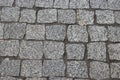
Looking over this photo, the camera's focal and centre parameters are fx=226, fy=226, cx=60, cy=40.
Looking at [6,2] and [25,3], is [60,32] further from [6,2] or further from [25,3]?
[6,2]

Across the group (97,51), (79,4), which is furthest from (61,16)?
(97,51)

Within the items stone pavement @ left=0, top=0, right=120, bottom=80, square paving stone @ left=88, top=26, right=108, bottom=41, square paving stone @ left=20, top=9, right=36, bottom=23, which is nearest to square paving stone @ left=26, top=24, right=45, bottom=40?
stone pavement @ left=0, top=0, right=120, bottom=80

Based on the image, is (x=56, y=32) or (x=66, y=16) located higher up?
(x=66, y=16)

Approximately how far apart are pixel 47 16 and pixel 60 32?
376mm

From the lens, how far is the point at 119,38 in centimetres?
358

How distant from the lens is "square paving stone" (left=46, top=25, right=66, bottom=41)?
361 cm

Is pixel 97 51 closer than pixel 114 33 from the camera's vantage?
Yes

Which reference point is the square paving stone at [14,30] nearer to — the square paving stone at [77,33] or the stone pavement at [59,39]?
the stone pavement at [59,39]

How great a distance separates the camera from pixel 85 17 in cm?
377

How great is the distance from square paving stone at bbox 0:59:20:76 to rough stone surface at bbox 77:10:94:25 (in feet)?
4.00

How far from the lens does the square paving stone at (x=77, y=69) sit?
336 centimetres

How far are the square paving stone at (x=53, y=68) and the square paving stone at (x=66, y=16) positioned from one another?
0.72 meters

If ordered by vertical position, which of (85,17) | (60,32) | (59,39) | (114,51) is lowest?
(114,51)

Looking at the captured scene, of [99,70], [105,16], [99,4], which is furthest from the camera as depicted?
[99,4]
